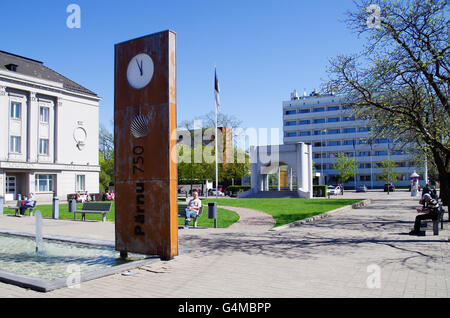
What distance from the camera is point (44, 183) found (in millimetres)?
41406

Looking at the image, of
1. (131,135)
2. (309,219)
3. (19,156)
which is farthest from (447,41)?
(19,156)

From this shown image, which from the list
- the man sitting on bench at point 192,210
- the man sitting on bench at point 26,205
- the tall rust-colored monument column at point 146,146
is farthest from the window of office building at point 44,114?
the tall rust-colored monument column at point 146,146

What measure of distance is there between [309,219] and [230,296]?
Result: 36.7ft

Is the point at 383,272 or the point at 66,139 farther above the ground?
the point at 66,139

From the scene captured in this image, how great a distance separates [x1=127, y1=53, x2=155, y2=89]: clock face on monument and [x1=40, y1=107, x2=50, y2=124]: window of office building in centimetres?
3679

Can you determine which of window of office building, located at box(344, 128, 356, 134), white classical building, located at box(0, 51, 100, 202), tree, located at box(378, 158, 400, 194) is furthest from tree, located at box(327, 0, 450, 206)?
window of office building, located at box(344, 128, 356, 134)

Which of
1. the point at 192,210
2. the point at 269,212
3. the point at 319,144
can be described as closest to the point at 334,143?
the point at 319,144

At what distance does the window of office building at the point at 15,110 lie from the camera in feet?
126

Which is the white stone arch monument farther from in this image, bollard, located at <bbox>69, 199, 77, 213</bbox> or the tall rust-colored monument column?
the tall rust-colored monument column

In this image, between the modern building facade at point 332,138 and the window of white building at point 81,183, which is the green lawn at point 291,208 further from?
the modern building facade at point 332,138

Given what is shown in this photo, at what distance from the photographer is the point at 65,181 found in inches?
1694

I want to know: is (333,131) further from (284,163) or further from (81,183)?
(81,183)

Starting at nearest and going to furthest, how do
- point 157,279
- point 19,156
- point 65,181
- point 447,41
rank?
point 157,279, point 447,41, point 19,156, point 65,181
